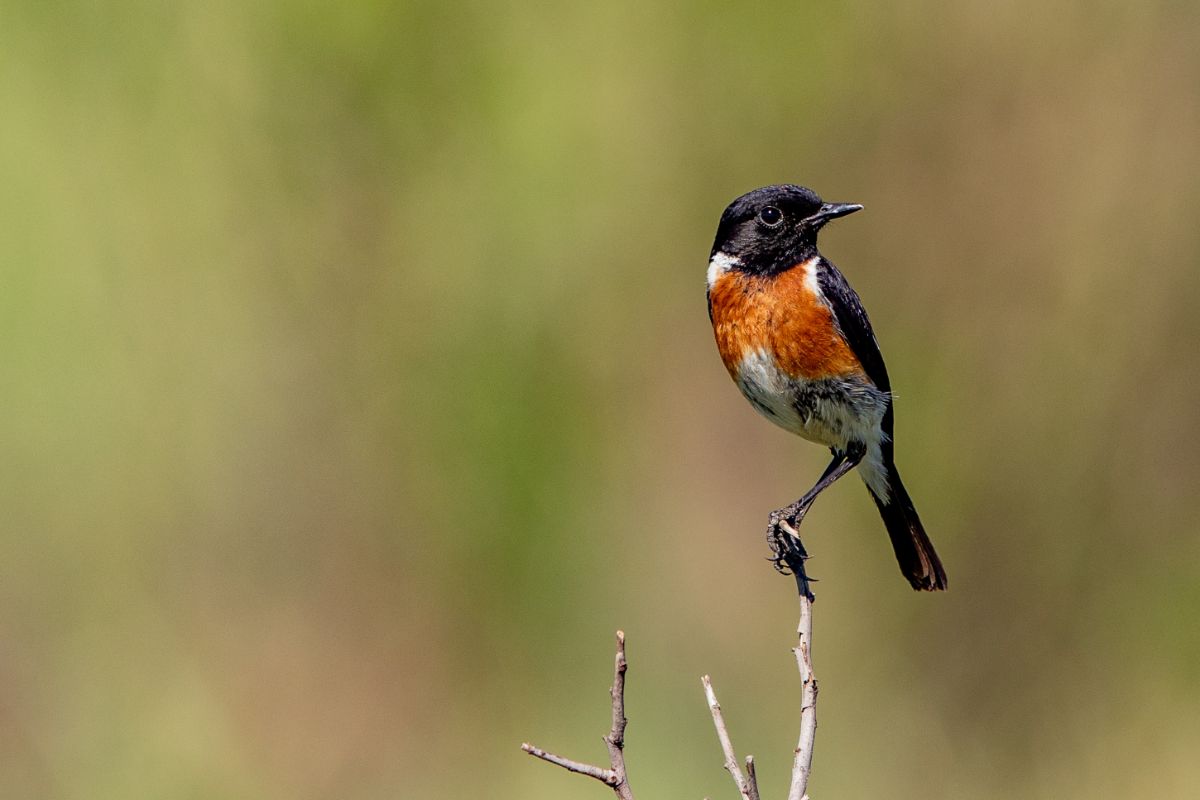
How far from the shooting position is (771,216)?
4.59 metres

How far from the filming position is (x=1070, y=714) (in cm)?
639

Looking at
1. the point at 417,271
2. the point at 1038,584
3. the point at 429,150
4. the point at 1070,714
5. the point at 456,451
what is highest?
the point at 429,150

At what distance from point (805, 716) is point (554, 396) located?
4.22 metres

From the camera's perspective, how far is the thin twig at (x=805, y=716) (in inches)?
105

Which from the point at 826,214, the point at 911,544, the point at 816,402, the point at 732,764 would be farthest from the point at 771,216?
the point at 732,764

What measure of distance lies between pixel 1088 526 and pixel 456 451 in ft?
10.2

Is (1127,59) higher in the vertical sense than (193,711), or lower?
higher

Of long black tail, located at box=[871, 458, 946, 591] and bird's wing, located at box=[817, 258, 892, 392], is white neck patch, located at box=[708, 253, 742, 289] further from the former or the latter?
long black tail, located at box=[871, 458, 946, 591]

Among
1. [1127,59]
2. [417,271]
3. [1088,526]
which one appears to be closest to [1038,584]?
[1088,526]

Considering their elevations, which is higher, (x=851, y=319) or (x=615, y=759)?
(x=851, y=319)

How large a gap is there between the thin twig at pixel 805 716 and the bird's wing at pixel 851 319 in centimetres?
133

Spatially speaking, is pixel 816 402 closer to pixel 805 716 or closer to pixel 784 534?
pixel 784 534

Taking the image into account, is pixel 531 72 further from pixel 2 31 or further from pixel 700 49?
pixel 2 31

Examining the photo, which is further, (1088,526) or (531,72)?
(531,72)
